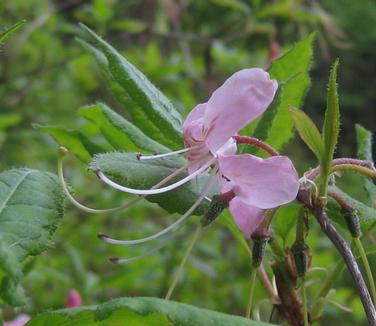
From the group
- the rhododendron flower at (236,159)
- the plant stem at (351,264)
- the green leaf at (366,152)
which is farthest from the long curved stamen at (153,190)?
the green leaf at (366,152)

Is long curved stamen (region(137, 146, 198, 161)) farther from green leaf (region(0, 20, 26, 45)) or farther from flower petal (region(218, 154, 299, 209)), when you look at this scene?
green leaf (region(0, 20, 26, 45))

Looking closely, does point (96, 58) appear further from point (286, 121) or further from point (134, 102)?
point (286, 121)

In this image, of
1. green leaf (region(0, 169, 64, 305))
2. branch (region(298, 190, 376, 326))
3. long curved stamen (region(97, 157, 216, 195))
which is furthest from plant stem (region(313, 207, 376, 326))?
green leaf (region(0, 169, 64, 305))

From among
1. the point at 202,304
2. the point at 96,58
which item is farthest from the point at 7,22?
the point at 96,58

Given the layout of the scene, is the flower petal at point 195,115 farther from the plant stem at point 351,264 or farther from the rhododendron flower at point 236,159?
the plant stem at point 351,264

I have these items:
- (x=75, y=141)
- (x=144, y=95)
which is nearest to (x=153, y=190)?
(x=144, y=95)
